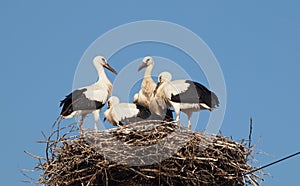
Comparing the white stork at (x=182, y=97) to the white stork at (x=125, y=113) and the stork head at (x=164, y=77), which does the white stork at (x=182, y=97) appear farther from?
the white stork at (x=125, y=113)

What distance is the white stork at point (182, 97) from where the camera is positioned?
885cm

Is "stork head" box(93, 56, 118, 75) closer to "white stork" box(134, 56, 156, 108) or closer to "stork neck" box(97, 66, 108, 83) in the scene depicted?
"stork neck" box(97, 66, 108, 83)

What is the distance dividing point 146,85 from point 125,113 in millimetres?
792

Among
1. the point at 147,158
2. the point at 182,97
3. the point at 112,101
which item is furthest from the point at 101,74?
the point at 147,158

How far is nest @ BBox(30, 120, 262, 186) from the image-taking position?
264 inches

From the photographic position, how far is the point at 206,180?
6777mm

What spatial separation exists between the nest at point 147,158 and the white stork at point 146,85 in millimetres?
2074

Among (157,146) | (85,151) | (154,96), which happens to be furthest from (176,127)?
(154,96)

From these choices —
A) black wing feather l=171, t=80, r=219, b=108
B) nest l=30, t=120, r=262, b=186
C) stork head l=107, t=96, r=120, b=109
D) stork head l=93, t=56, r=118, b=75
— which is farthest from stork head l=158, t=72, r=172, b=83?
nest l=30, t=120, r=262, b=186

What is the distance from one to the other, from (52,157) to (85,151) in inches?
18.5

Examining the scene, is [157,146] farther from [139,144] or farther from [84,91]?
[84,91]

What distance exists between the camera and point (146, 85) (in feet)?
31.6

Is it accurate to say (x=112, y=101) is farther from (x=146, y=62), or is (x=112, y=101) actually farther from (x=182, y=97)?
(x=182, y=97)

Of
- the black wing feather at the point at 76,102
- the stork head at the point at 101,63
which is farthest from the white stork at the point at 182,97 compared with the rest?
the stork head at the point at 101,63
